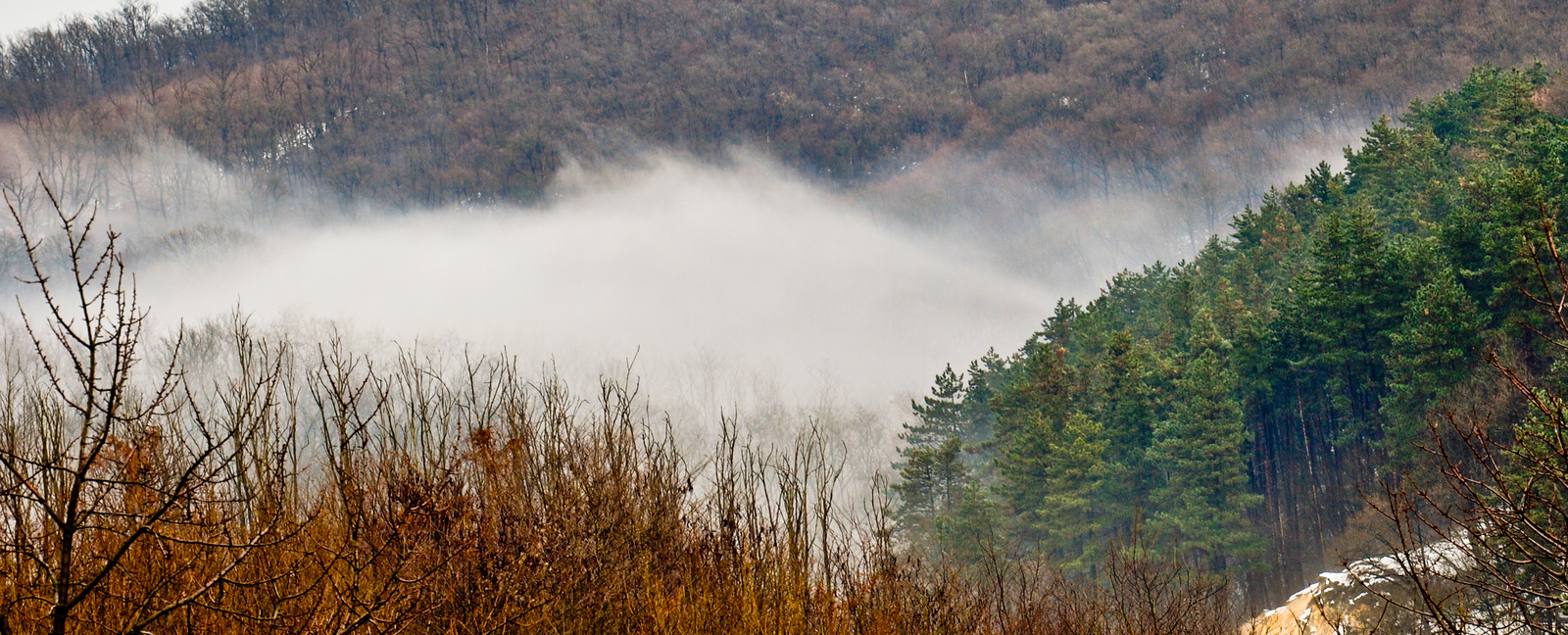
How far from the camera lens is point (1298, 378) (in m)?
38.4

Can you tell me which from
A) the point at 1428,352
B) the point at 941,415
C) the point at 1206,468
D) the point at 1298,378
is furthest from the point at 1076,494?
the point at 1428,352

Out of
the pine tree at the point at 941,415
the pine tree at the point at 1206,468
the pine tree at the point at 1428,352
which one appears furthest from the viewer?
the pine tree at the point at 941,415

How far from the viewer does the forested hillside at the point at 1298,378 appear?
1205 inches

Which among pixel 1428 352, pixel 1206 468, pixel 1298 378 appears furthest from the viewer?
pixel 1298 378

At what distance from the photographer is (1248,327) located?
127 ft

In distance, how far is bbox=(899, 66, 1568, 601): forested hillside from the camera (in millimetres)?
30609

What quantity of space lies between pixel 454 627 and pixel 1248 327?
3570 centimetres

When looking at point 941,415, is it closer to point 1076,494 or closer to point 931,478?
point 931,478

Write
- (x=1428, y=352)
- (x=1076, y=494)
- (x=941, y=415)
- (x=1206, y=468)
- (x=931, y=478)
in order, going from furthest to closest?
1. (x=941, y=415)
2. (x=931, y=478)
3. (x=1076, y=494)
4. (x=1206, y=468)
5. (x=1428, y=352)

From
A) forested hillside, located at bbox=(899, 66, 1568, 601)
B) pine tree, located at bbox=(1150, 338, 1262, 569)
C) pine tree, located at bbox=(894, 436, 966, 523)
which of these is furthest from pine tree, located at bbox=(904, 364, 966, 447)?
pine tree, located at bbox=(1150, 338, 1262, 569)

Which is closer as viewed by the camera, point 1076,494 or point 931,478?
point 1076,494

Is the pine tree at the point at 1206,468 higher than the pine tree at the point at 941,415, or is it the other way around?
the pine tree at the point at 941,415

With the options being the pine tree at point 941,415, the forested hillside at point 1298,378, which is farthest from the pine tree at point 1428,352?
the pine tree at point 941,415

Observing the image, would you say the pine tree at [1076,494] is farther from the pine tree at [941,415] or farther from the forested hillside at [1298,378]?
the pine tree at [941,415]
